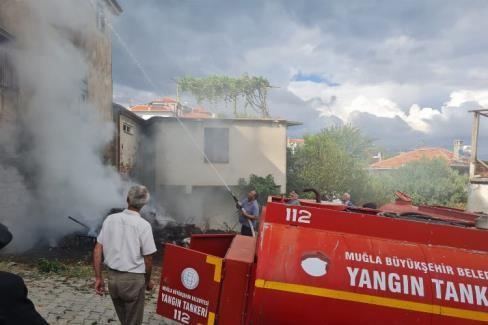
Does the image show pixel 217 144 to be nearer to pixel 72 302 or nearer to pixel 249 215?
pixel 249 215

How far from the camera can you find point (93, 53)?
43.7ft

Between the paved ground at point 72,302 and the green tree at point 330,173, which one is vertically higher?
the green tree at point 330,173

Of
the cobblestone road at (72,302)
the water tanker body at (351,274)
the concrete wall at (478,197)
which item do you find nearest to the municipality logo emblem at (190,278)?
the water tanker body at (351,274)

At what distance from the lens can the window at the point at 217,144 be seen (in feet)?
61.2

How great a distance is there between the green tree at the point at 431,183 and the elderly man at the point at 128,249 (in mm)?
20933

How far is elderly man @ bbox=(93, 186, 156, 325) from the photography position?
3348mm

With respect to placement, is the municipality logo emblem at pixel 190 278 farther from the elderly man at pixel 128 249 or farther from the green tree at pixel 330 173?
the green tree at pixel 330 173

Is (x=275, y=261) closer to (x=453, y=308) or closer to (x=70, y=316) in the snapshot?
(x=453, y=308)

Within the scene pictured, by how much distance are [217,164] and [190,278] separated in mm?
15585

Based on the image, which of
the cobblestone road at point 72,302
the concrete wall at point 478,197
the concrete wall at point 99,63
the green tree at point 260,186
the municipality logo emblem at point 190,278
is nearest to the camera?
the municipality logo emblem at point 190,278

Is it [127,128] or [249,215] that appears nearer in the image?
[249,215]

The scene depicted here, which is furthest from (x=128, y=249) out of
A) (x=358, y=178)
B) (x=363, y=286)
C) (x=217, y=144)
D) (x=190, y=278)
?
(x=358, y=178)

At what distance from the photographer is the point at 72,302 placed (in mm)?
5293

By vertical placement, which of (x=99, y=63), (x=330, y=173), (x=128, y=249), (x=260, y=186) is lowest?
(x=260, y=186)
